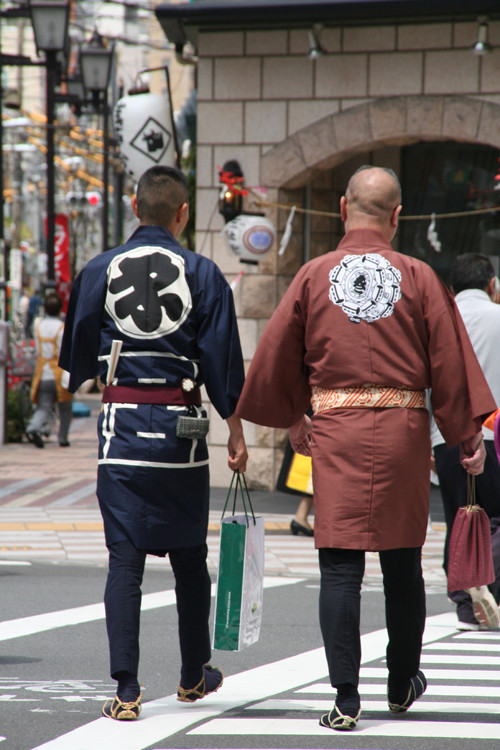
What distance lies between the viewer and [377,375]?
4348mm

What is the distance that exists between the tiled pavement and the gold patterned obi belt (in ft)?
13.3

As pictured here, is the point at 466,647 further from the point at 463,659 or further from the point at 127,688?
the point at 127,688

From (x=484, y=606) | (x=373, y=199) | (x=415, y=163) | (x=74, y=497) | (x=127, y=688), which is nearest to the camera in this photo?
(x=127, y=688)

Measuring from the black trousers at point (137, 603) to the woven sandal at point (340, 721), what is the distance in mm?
577

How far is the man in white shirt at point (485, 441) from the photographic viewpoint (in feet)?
21.9

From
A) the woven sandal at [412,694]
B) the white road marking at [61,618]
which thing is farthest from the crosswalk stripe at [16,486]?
the woven sandal at [412,694]

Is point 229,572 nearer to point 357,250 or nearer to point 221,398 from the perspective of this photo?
point 221,398

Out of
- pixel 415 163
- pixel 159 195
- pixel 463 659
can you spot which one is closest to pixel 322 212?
pixel 415 163

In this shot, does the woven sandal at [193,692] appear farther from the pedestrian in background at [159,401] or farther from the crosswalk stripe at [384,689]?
the crosswalk stripe at [384,689]

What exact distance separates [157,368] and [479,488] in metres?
2.67

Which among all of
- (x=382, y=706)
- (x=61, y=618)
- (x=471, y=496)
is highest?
(x=471, y=496)

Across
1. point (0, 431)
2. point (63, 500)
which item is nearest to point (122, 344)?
point (63, 500)

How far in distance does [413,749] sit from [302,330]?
1414mm

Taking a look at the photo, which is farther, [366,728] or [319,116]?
[319,116]
